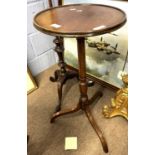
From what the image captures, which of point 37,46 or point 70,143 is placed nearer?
point 70,143

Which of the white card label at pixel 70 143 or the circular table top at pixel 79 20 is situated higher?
the circular table top at pixel 79 20

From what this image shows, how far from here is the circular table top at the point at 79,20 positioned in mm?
1013

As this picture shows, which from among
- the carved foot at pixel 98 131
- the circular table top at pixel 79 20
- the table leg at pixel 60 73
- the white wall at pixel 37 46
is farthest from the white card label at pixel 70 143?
the white wall at pixel 37 46

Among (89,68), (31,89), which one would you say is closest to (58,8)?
(89,68)

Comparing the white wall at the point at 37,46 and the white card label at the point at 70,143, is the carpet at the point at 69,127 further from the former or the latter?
the white wall at the point at 37,46

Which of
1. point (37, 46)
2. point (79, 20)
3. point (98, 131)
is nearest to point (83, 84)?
point (98, 131)

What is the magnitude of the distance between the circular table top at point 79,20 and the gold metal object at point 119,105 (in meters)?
0.49

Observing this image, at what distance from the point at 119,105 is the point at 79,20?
73cm

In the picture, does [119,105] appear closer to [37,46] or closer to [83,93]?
[83,93]

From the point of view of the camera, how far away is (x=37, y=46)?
206 centimetres

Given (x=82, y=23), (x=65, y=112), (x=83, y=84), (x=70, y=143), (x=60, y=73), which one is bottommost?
(x=70, y=143)

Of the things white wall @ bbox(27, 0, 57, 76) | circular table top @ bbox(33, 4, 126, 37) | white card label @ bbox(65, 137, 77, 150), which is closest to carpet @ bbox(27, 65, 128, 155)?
white card label @ bbox(65, 137, 77, 150)

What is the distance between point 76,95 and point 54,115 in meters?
0.37
